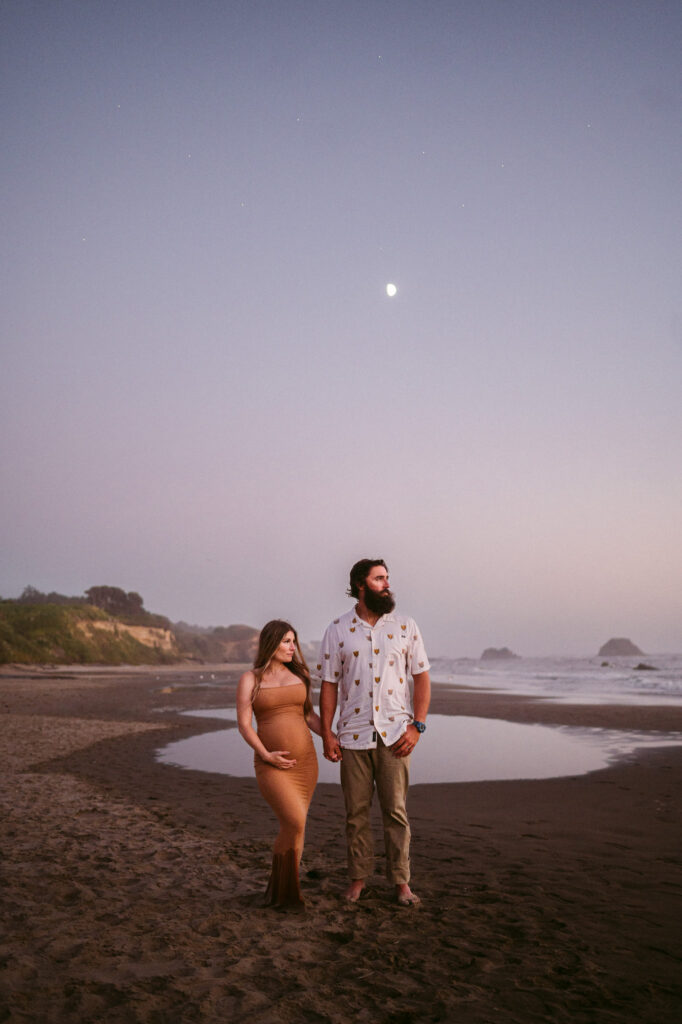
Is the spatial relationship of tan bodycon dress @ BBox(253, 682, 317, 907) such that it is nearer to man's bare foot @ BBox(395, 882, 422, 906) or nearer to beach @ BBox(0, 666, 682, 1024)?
beach @ BBox(0, 666, 682, 1024)

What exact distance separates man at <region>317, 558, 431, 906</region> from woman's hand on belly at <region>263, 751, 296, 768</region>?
310 millimetres

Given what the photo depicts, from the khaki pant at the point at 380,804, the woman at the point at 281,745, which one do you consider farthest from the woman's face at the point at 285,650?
the khaki pant at the point at 380,804

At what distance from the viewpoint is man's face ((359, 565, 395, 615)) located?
5.19 meters

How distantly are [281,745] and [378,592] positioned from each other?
137 cm

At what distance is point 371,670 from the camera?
201 inches

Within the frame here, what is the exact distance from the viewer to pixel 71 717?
20.2 meters

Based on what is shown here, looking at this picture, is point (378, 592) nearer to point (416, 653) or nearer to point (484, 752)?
point (416, 653)

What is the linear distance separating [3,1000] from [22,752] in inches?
421

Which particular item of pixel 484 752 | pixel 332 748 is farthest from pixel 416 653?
pixel 484 752

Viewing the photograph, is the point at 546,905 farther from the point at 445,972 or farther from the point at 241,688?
the point at 241,688

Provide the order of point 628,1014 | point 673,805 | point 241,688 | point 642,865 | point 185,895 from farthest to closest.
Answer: point 673,805 < point 642,865 < point 185,895 < point 241,688 < point 628,1014

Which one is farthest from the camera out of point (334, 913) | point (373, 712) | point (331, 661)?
point (331, 661)

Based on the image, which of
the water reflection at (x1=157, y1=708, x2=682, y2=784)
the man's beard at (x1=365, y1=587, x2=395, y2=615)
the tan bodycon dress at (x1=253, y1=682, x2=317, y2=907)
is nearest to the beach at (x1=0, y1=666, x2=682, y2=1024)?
the tan bodycon dress at (x1=253, y1=682, x2=317, y2=907)

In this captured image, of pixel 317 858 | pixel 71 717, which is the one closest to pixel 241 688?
pixel 317 858
